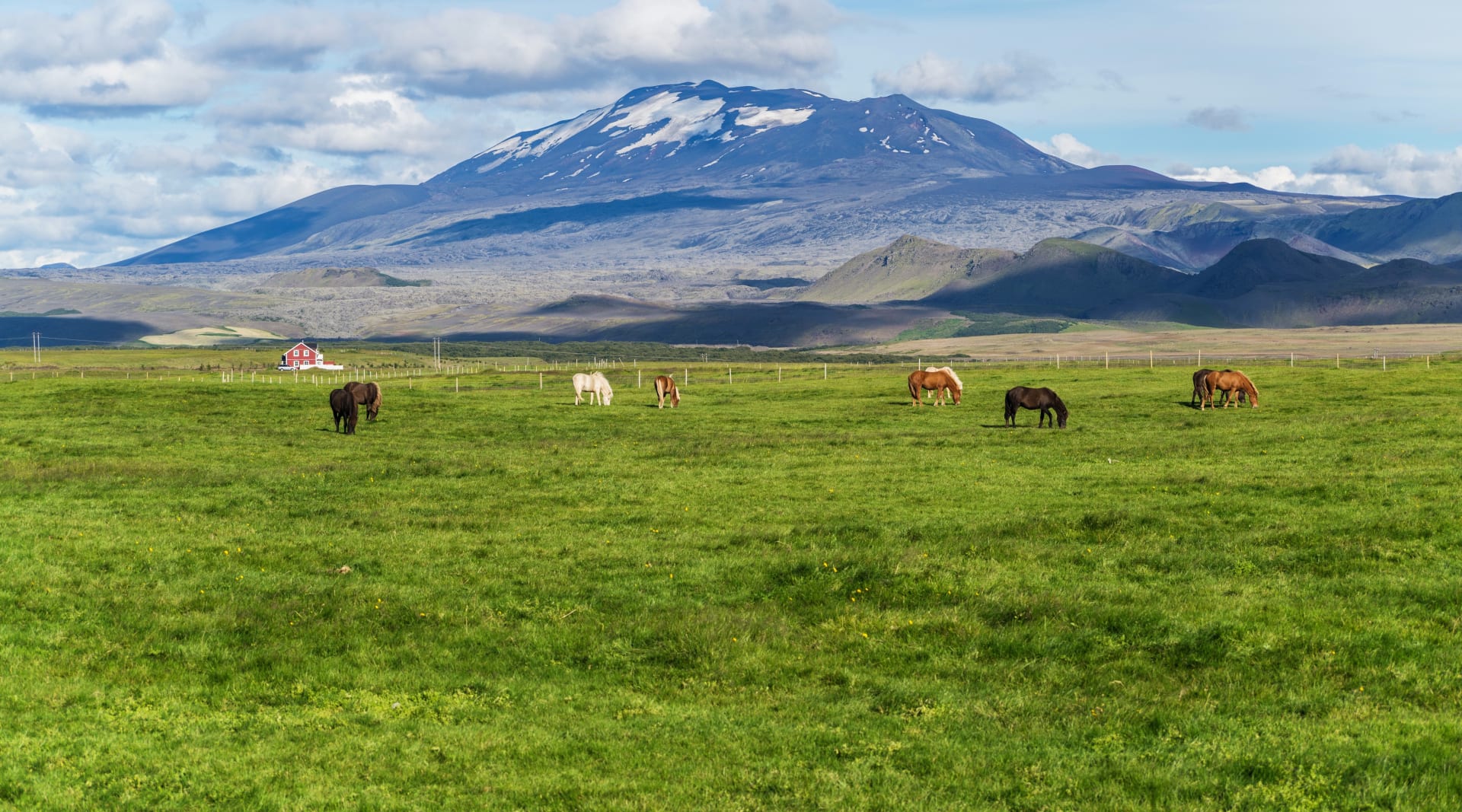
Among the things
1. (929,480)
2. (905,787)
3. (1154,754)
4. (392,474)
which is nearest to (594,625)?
(905,787)

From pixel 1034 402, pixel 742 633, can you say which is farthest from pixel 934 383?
pixel 742 633

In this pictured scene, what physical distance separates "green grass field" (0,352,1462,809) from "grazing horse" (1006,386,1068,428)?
11.8m

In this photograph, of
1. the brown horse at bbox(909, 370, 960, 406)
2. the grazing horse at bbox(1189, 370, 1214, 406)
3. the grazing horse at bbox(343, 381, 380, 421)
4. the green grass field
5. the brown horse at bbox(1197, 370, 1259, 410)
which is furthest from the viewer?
the brown horse at bbox(909, 370, 960, 406)

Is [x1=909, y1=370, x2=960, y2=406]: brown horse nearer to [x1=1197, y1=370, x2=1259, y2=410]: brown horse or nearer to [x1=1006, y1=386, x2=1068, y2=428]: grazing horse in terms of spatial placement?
[x1=1006, y1=386, x2=1068, y2=428]: grazing horse

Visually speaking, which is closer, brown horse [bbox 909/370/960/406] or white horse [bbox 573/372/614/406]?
brown horse [bbox 909/370/960/406]

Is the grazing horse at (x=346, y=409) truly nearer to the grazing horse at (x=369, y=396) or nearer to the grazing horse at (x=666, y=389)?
the grazing horse at (x=369, y=396)

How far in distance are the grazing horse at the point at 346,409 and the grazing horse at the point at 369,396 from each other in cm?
113

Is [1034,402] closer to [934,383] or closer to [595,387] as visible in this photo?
[934,383]

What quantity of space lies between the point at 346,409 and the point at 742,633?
35964mm

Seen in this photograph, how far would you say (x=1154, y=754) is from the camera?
14180 mm

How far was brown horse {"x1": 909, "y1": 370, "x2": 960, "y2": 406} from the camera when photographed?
62594mm

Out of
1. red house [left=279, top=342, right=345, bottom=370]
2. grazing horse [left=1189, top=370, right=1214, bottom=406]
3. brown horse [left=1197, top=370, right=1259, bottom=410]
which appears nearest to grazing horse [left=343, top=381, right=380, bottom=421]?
grazing horse [left=1189, top=370, right=1214, bottom=406]

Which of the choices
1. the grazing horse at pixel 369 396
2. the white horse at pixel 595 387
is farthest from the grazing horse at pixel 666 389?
the grazing horse at pixel 369 396

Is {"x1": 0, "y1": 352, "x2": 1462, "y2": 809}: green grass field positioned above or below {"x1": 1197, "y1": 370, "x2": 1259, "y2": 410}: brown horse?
below
